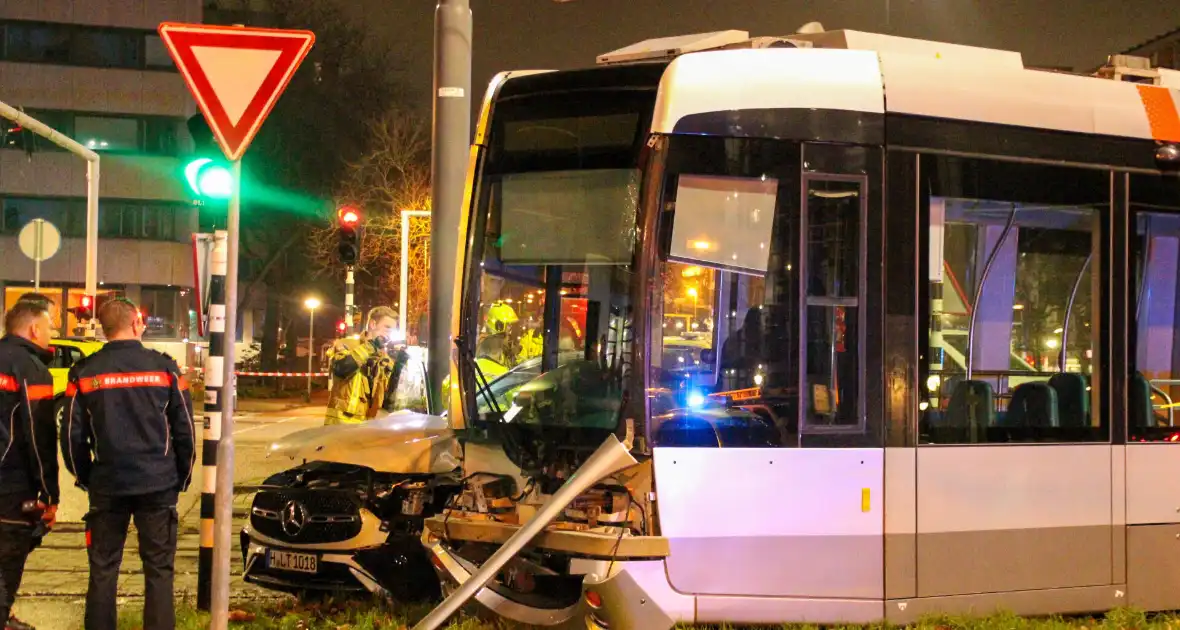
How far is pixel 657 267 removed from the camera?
6012mm

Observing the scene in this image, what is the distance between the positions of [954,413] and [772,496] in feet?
4.17

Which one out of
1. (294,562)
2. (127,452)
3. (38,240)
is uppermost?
(38,240)

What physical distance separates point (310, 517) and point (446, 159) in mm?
4210

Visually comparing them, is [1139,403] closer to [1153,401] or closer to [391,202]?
[1153,401]

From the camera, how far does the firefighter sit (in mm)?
9680

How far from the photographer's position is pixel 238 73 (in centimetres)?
576

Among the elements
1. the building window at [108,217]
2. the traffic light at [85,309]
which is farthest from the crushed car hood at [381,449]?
the building window at [108,217]

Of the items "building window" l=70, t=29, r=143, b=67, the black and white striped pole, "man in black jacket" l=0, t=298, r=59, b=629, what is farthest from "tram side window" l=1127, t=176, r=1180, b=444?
"building window" l=70, t=29, r=143, b=67

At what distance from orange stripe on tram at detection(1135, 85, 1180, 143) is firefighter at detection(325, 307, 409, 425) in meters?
6.26

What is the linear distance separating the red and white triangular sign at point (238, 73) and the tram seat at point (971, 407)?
416cm

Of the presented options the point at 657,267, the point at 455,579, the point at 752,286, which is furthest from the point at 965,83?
the point at 455,579

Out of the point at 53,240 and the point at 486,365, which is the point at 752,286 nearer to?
the point at 486,365

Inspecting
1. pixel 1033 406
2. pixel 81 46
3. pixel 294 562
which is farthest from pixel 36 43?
pixel 1033 406

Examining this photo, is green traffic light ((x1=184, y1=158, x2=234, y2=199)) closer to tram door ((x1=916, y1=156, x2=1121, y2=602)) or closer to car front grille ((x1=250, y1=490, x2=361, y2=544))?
car front grille ((x1=250, y1=490, x2=361, y2=544))
